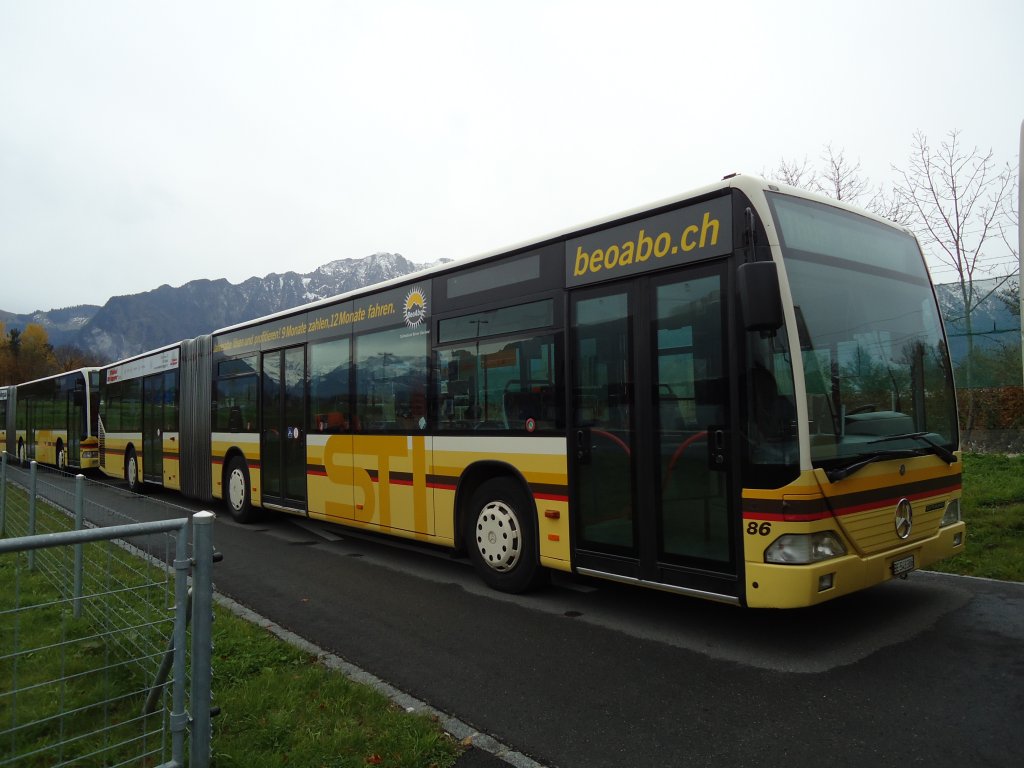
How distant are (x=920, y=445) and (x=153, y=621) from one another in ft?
17.1

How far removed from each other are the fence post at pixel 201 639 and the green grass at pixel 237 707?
387mm

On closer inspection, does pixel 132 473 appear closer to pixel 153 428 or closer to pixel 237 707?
pixel 153 428

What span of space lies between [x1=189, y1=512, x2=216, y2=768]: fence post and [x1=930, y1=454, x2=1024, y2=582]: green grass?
686 cm

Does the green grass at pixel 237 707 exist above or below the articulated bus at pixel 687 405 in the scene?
below

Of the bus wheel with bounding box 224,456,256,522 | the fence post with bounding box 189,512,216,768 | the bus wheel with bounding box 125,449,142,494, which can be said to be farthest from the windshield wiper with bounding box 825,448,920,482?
the bus wheel with bounding box 125,449,142,494

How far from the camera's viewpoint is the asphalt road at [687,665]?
3613 mm

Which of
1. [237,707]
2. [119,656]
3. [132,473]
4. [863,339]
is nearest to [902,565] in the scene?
[863,339]

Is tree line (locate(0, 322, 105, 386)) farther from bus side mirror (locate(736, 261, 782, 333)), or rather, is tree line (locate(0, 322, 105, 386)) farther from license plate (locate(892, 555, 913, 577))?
license plate (locate(892, 555, 913, 577))

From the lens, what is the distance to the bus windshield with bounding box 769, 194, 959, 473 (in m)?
4.80

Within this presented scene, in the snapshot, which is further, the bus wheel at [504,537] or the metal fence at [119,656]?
the bus wheel at [504,537]

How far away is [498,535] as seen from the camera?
6.65 meters

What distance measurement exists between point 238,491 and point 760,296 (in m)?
9.76

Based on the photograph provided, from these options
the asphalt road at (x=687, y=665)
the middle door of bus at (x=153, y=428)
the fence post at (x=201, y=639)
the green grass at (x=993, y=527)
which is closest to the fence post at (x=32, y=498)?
the asphalt road at (x=687, y=665)

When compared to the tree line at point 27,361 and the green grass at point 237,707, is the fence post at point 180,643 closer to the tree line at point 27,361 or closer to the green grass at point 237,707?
the green grass at point 237,707
